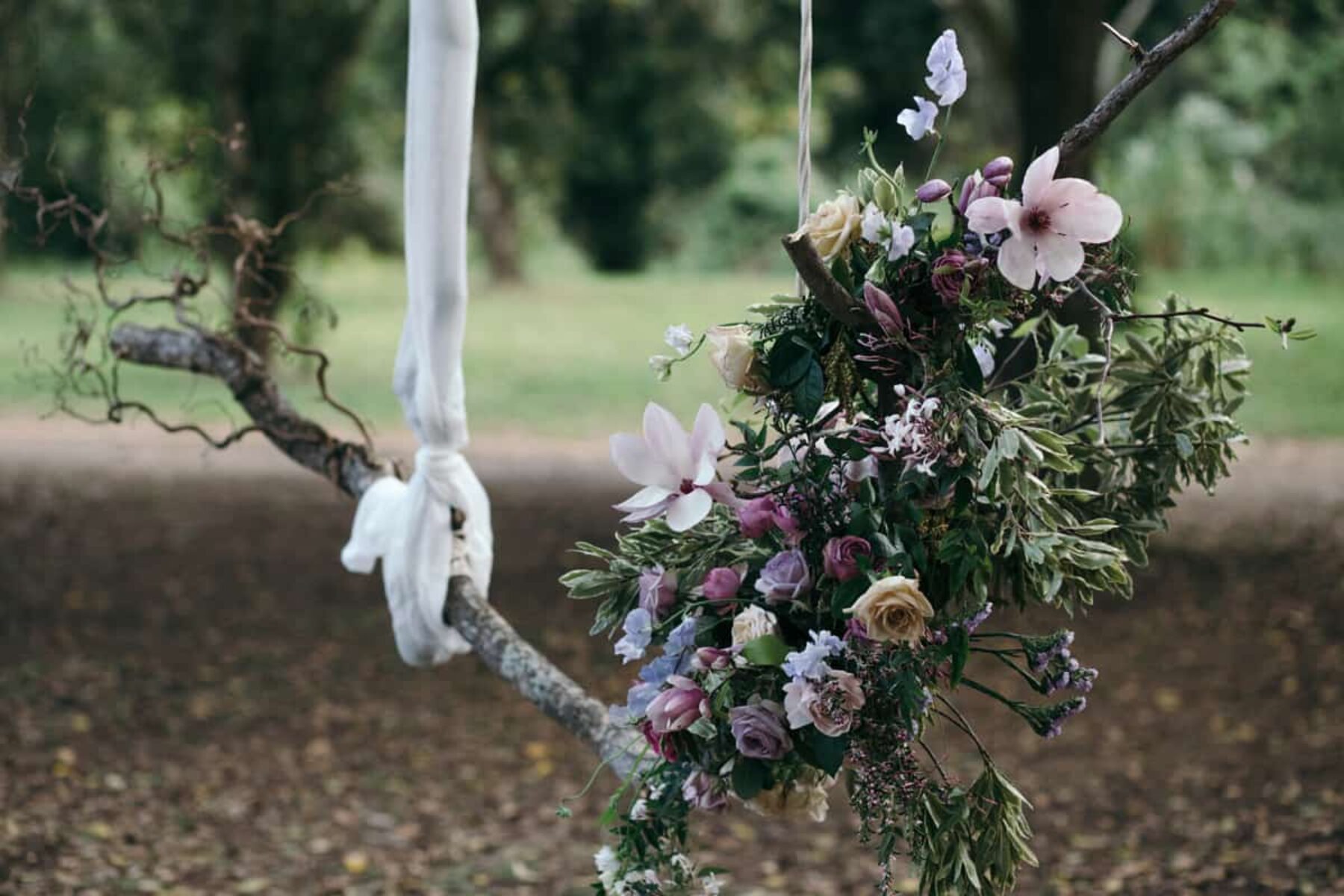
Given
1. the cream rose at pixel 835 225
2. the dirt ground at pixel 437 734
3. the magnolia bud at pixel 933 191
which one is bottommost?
the dirt ground at pixel 437 734

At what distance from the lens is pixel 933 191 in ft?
5.97

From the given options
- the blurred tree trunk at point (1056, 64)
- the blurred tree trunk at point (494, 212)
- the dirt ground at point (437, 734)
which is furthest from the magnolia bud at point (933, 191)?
Result: the blurred tree trunk at point (494, 212)

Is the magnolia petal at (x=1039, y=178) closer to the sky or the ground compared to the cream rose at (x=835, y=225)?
closer to the sky

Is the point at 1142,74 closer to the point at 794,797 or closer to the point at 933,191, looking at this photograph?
the point at 933,191

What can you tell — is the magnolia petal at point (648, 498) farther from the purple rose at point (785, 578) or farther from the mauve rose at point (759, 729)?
the mauve rose at point (759, 729)

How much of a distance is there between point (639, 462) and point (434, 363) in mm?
1345

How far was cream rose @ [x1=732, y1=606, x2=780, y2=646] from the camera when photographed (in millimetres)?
1876

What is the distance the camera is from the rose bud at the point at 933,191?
1816 millimetres

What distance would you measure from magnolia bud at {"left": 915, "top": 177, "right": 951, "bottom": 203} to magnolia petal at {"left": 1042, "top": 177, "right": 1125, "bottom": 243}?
131 mm

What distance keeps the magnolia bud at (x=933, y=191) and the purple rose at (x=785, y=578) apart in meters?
0.48

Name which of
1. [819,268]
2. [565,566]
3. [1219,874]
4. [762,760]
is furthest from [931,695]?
[565,566]

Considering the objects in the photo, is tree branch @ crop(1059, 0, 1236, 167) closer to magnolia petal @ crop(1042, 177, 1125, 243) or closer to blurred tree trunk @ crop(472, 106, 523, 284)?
magnolia petal @ crop(1042, 177, 1125, 243)

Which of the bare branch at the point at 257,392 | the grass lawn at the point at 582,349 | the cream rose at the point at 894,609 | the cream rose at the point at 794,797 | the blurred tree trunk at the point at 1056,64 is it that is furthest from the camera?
the grass lawn at the point at 582,349

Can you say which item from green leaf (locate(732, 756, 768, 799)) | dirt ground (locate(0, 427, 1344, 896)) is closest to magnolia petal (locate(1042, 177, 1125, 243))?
green leaf (locate(732, 756, 768, 799))
